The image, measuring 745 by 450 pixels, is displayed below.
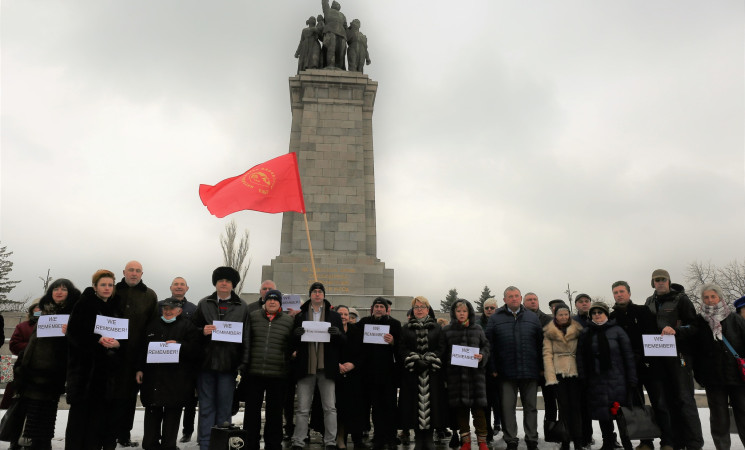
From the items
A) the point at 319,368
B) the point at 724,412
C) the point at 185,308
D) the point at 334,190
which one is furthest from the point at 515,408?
the point at 334,190

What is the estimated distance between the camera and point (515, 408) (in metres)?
6.43

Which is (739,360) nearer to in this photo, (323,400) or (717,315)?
(717,315)

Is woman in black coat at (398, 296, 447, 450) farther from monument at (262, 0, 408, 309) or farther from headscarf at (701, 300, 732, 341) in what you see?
monument at (262, 0, 408, 309)

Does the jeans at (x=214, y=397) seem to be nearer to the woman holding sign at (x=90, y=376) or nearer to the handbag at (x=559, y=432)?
the woman holding sign at (x=90, y=376)

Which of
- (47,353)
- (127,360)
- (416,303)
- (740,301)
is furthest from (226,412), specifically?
(740,301)

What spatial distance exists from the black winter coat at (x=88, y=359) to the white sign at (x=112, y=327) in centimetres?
6

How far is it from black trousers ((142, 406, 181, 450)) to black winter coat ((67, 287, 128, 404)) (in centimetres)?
51

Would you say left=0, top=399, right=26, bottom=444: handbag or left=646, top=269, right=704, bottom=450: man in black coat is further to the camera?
left=646, top=269, right=704, bottom=450: man in black coat

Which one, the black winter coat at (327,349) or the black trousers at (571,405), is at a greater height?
the black winter coat at (327,349)

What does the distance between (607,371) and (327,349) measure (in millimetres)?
3350

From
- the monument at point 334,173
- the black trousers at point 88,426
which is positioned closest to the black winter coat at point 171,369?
the black trousers at point 88,426

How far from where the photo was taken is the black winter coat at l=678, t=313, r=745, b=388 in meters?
6.00

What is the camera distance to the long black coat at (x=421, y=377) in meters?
6.17

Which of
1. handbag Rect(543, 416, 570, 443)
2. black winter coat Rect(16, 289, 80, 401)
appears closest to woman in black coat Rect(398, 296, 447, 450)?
handbag Rect(543, 416, 570, 443)
